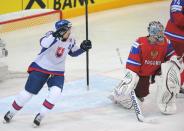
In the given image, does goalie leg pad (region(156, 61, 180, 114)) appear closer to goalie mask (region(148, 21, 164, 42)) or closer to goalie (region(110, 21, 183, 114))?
goalie (region(110, 21, 183, 114))

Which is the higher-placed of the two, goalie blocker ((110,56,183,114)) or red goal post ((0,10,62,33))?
red goal post ((0,10,62,33))

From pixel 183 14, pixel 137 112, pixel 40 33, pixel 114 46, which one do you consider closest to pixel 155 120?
pixel 137 112

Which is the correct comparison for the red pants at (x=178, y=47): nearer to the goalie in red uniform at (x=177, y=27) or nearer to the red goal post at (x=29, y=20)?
the goalie in red uniform at (x=177, y=27)

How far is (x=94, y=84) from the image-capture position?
652cm

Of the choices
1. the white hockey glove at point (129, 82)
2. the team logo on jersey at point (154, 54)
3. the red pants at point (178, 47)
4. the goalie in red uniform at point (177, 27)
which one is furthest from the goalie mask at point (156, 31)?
the red pants at point (178, 47)

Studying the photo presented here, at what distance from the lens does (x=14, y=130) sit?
512cm

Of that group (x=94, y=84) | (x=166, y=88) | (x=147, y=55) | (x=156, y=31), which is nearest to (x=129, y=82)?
(x=147, y=55)

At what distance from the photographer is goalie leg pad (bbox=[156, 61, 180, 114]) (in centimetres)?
556

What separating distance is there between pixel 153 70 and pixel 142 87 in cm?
20

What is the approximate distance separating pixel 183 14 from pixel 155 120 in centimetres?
109

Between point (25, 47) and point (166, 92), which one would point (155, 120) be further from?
point (25, 47)

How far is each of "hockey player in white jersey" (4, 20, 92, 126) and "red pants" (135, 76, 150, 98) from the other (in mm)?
742

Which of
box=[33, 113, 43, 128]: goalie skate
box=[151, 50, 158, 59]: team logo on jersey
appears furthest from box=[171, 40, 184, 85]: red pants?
box=[33, 113, 43, 128]: goalie skate

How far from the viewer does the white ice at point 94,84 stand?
209 inches
